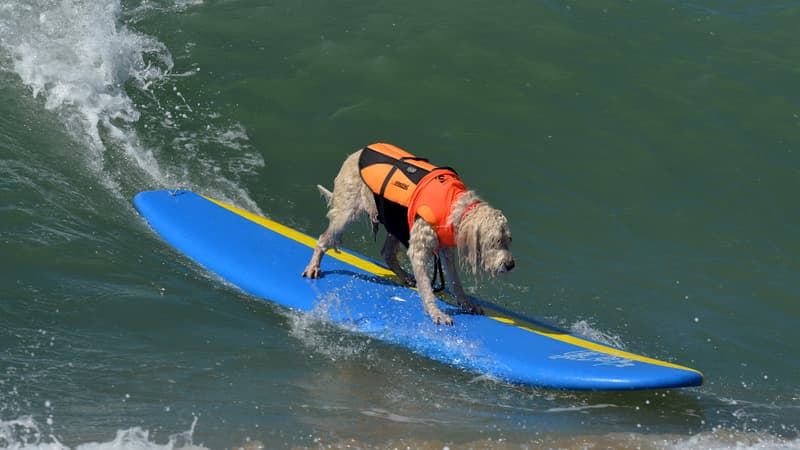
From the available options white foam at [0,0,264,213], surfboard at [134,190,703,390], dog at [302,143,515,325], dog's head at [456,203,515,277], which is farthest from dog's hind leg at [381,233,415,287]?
white foam at [0,0,264,213]

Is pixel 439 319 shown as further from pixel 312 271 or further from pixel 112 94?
pixel 112 94

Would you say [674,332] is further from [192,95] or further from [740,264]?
[192,95]

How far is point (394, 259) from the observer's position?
776 cm

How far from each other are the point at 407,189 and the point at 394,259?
1.12 metres

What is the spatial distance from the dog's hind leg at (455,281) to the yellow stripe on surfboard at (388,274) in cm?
16

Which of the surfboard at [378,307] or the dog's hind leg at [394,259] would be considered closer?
the surfboard at [378,307]

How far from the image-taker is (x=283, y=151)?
33.8 feet

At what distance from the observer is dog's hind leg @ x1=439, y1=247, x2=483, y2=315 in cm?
693

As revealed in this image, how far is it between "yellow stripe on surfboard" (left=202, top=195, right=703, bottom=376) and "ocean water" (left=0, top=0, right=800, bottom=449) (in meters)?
0.37

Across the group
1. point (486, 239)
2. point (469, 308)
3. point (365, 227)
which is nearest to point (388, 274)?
point (469, 308)


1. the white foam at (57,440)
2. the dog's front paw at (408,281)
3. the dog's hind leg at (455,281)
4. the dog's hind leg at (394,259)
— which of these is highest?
the dog's hind leg at (394,259)

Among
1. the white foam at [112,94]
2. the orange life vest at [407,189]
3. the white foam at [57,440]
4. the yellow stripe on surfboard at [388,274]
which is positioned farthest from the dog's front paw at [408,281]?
the white foam at [57,440]

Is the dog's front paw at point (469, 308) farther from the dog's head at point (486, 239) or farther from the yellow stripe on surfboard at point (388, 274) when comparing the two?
the dog's head at point (486, 239)

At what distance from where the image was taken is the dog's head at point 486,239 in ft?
20.9
